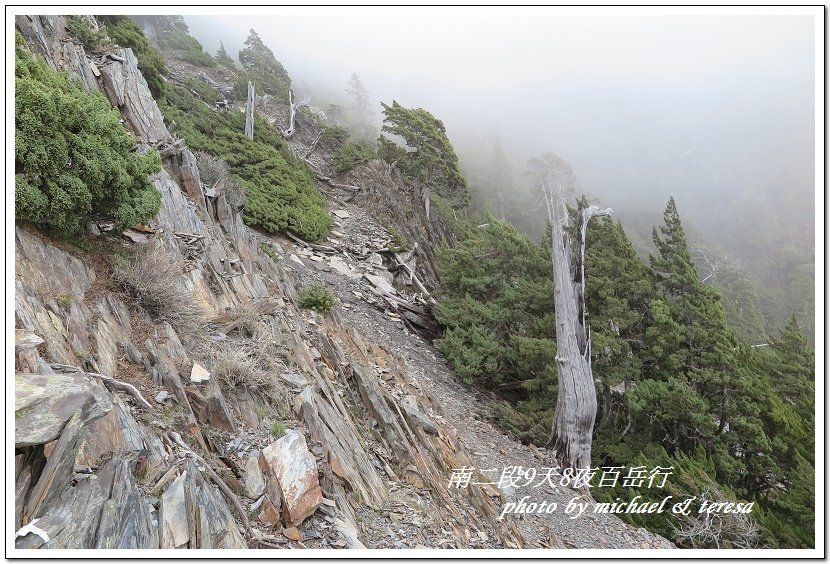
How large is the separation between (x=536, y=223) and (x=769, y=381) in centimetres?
912

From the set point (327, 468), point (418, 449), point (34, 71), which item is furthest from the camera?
point (418, 449)

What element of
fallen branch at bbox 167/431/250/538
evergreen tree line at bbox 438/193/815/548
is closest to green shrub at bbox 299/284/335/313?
evergreen tree line at bbox 438/193/815/548

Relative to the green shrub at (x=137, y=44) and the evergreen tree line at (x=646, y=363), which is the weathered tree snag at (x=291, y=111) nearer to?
the green shrub at (x=137, y=44)

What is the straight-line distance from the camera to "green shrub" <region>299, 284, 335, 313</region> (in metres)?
8.77

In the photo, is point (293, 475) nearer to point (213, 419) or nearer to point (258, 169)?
point (213, 419)

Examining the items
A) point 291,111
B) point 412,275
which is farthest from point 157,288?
point 291,111

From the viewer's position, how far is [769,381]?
11164 millimetres

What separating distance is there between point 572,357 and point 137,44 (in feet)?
53.6

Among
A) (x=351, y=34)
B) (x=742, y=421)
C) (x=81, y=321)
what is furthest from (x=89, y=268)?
(x=742, y=421)

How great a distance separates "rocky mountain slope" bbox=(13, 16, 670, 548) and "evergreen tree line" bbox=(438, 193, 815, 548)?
2.30 metres

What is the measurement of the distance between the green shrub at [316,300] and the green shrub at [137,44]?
953 cm

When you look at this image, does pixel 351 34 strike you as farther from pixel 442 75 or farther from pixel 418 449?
pixel 418 449

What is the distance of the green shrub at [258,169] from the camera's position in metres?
14.8

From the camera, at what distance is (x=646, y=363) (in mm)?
11023
